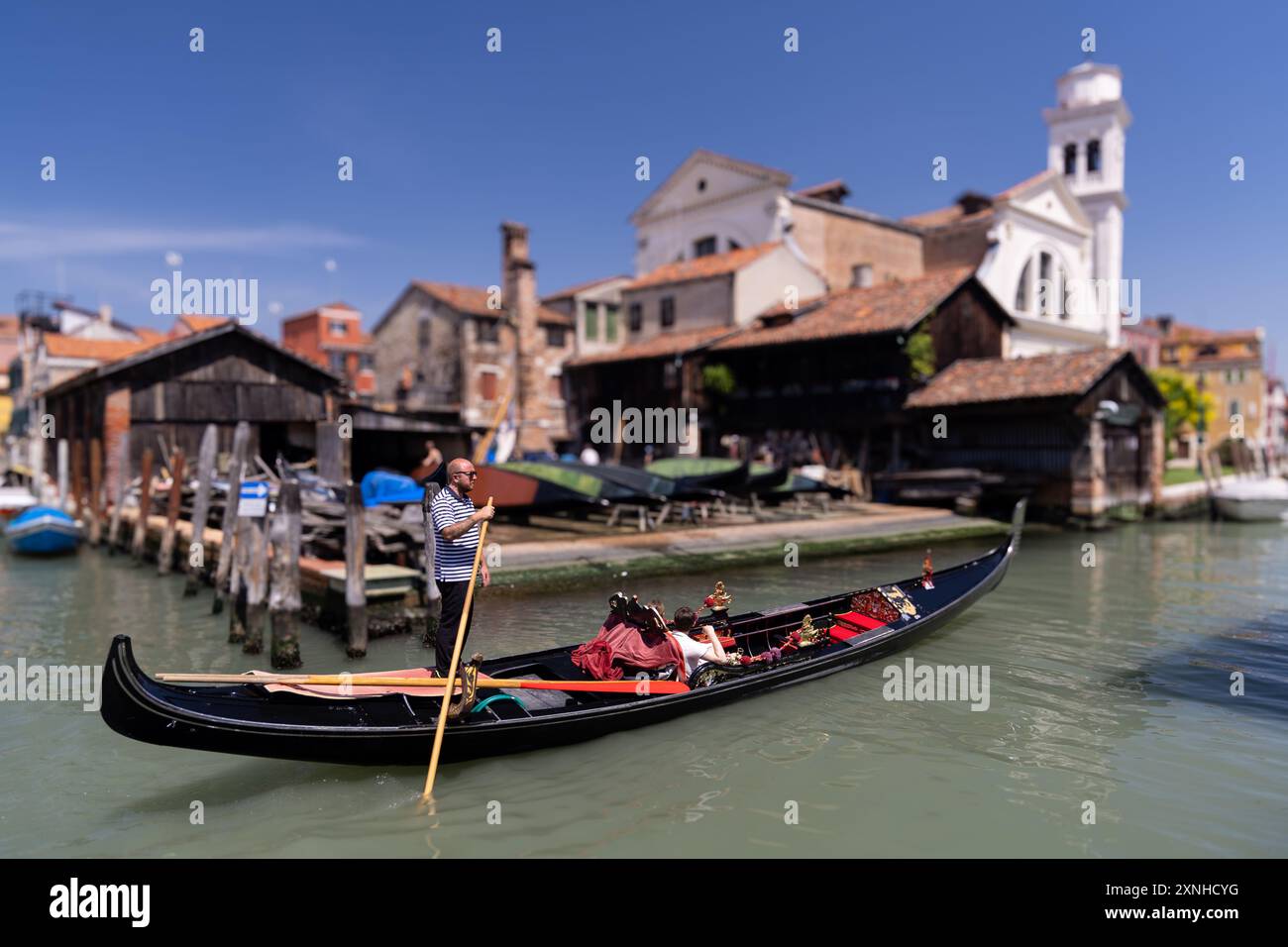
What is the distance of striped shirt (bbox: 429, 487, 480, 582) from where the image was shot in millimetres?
6793

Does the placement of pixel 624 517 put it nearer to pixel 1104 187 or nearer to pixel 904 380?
pixel 904 380

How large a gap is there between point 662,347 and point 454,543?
978 inches

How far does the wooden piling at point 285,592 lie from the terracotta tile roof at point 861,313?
19242 mm

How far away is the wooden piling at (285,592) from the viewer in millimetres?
9125

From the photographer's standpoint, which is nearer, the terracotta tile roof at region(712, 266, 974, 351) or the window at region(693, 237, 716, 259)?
the terracotta tile roof at region(712, 266, 974, 351)

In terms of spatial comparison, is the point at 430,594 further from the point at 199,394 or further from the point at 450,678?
the point at 199,394

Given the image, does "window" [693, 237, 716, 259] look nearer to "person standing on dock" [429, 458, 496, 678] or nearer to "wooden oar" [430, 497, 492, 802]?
"person standing on dock" [429, 458, 496, 678]

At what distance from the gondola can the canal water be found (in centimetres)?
→ 28

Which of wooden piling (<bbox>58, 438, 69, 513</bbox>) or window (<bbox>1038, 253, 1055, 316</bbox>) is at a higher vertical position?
window (<bbox>1038, 253, 1055, 316</bbox>)

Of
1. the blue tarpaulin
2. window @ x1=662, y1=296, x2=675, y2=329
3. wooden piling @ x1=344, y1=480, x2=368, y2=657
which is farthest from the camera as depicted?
window @ x1=662, y1=296, x2=675, y2=329

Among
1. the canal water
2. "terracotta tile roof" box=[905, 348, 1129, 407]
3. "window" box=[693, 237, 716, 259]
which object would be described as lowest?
the canal water

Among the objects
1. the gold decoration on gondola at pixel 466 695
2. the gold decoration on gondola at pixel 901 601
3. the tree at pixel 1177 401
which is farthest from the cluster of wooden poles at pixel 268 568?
the tree at pixel 1177 401
